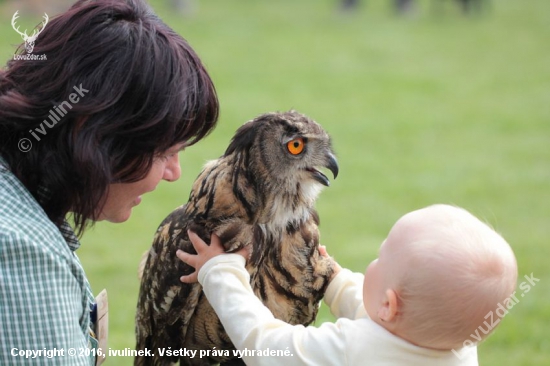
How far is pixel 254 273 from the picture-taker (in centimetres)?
272

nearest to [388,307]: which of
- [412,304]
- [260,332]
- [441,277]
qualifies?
[412,304]

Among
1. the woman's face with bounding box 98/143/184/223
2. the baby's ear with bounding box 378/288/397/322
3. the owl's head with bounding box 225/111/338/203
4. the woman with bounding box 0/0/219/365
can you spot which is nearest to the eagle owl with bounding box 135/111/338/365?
the owl's head with bounding box 225/111/338/203

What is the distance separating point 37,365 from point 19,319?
0.12 metres

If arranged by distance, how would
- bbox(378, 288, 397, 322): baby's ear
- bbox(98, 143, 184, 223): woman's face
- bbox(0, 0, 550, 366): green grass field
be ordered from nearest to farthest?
bbox(378, 288, 397, 322): baby's ear → bbox(98, 143, 184, 223): woman's face → bbox(0, 0, 550, 366): green grass field

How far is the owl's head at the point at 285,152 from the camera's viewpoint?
2.66 metres

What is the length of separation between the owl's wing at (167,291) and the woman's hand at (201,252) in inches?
6.4

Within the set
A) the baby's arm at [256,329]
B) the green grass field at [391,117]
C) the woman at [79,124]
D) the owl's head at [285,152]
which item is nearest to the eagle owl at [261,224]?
the owl's head at [285,152]

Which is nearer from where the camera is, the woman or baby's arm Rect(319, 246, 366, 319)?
the woman

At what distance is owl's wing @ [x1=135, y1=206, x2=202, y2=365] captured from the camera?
2846mm

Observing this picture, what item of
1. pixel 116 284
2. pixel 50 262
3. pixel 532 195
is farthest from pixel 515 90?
pixel 50 262

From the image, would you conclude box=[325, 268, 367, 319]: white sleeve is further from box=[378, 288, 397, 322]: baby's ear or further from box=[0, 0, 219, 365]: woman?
box=[0, 0, 219, 365]: woman

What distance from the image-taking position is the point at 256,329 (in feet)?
7.50

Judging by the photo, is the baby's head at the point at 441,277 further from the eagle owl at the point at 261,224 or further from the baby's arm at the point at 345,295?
the eagle owl at the point at 261,224

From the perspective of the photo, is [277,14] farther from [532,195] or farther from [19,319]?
[19,319]
